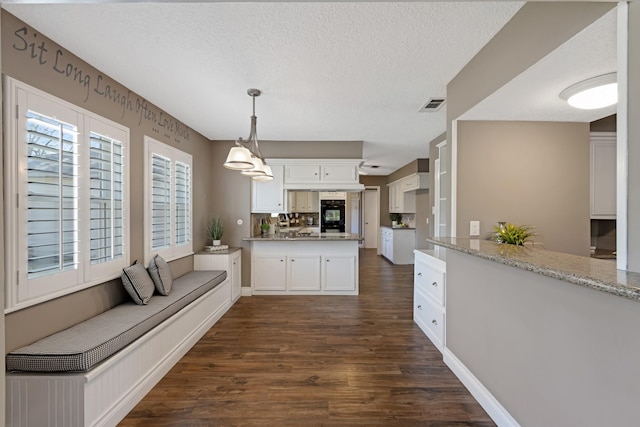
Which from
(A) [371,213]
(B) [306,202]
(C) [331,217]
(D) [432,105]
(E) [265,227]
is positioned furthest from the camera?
(A) [371,213]

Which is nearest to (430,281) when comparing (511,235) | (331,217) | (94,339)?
(511,235)

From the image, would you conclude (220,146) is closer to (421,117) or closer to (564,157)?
(421,117)

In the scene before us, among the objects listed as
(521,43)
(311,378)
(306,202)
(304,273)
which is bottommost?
(311,378)

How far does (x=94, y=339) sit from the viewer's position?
174 cm

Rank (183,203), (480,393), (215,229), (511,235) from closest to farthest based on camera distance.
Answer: (480,393) < (511,235) < (183,203) < (215,229)

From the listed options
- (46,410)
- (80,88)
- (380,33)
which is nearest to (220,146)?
(80,88)

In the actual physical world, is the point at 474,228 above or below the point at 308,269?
above

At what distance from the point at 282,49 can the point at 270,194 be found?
107 inches

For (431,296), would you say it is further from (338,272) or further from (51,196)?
(51,196)

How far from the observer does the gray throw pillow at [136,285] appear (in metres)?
2.41

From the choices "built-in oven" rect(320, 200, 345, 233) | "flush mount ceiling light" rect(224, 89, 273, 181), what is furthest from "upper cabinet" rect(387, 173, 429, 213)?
"flush mount ceiling light" rect(224, 89, 273, 181)

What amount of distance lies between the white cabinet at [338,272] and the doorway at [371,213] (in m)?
4.48

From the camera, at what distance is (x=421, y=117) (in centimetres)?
338

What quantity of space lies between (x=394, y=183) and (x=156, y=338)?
21.5 ft
